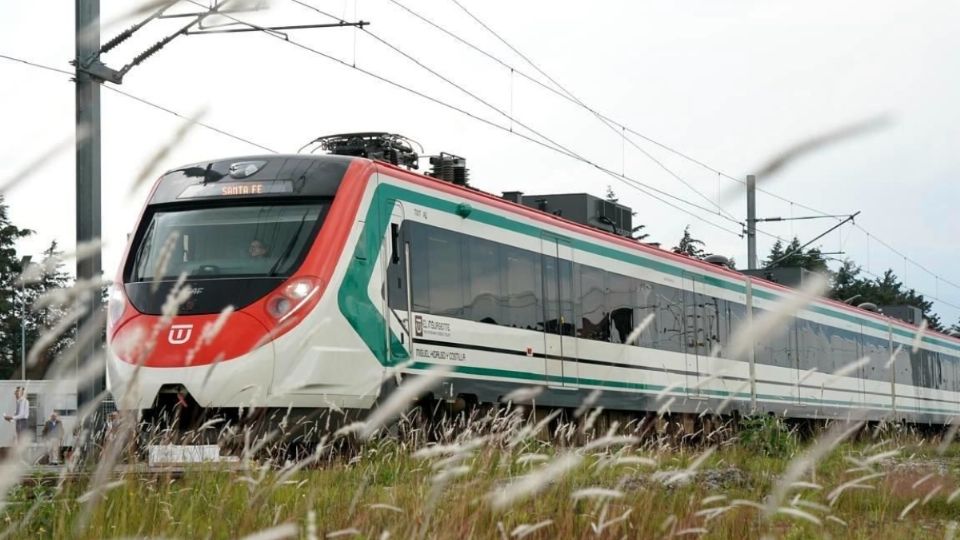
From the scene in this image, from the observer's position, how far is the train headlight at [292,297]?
10.8 meters

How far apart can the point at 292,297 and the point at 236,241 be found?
1010 mm

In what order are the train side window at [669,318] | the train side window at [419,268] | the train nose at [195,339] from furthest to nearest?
the train side window at [669,318]
the train side window at [419,268]
the train nose at [195,339]

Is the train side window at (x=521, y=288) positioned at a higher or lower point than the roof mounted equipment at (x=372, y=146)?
lower

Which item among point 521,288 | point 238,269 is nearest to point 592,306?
point 521,288

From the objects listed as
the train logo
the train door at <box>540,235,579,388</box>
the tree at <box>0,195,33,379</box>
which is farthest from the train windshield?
the tree at <box>0,195,33,379</box>

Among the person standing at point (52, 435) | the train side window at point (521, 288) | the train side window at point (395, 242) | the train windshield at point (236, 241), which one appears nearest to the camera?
the person standing at point (52, 435)

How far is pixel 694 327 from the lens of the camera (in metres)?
20.2

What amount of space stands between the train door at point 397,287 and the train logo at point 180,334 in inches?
72.1

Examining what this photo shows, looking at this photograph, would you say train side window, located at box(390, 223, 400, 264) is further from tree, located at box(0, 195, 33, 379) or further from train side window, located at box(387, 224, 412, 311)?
tree, located at box(0, 195, 33, 379)

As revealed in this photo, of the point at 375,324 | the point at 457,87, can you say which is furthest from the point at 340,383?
the point at 457,87

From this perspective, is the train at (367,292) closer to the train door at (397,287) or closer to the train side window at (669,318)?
the train door at (397,287)

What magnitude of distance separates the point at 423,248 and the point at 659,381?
6.51m

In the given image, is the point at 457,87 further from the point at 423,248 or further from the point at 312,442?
the point at 312,442

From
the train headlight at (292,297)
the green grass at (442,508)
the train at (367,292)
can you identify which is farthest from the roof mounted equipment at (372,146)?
the green grass at (442,508)
